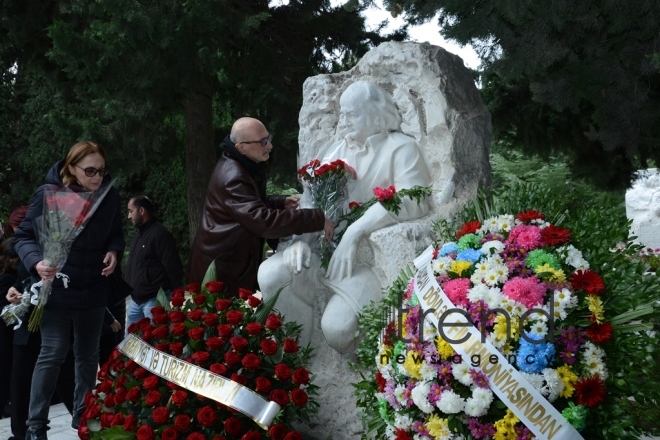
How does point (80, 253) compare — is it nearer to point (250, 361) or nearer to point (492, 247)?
point (250, 361)

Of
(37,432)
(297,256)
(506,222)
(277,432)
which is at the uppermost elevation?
(506,222)

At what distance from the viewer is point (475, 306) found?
9.71ft

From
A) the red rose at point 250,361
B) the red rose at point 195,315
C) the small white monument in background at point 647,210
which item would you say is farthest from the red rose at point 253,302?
the small white monument in background at point 647,210

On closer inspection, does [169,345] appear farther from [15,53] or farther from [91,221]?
[15,53]

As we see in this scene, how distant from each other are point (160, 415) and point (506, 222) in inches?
70.3

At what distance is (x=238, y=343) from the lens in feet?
11.1

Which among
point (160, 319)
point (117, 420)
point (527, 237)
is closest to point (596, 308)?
point (527, 237)

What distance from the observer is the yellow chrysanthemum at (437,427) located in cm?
290

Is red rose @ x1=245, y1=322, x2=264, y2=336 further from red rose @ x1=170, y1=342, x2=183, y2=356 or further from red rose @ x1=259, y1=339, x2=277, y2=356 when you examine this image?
red rose @ x1=170, y1=342, x2=183, y2=356

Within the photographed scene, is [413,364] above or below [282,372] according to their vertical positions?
above

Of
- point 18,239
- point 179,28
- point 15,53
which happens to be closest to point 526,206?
point 18,239

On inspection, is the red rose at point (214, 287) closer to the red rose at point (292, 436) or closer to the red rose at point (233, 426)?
the red rose at point (233, 426)

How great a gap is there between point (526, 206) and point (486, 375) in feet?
3.29

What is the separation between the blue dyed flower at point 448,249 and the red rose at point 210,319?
3.67ft
